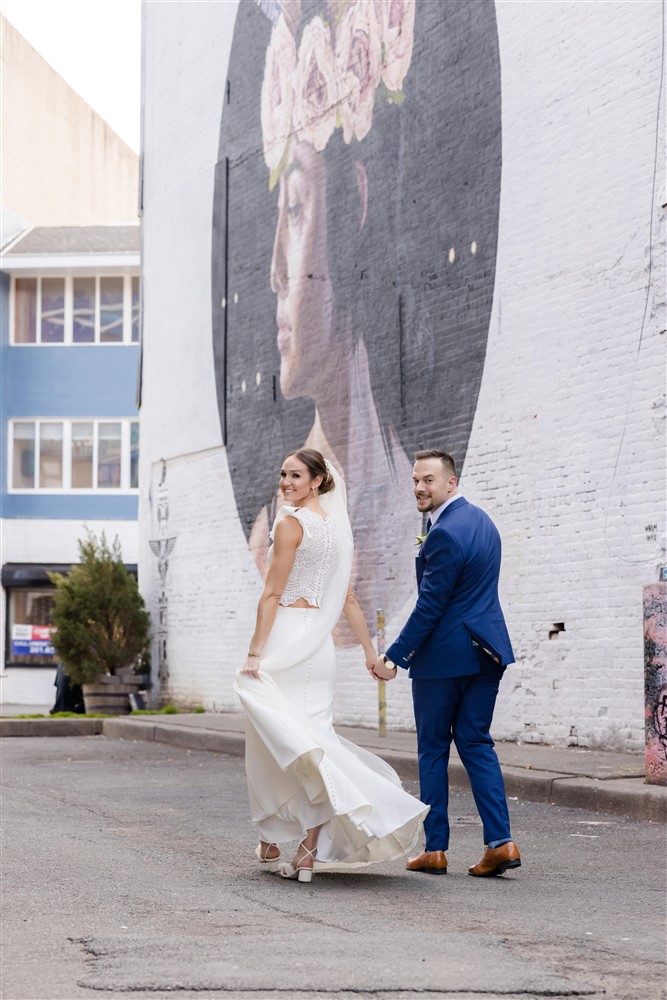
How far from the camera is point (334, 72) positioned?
17.7m

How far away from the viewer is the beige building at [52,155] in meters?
36.8

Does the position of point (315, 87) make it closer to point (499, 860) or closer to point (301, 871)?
point (499, 860)

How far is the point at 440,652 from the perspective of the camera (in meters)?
6.45

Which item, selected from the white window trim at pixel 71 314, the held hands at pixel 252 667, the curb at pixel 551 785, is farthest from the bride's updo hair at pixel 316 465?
the white window trim at pixel 71 314

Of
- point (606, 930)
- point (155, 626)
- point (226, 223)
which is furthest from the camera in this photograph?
point (155, 626)

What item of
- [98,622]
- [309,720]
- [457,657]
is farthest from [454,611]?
[98,622]

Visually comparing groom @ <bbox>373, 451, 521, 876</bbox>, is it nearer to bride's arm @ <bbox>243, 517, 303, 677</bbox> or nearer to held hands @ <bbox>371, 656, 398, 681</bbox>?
held hands @ <bbox>371, 656, 398, 681</bbox>

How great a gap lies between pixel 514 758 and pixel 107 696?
33.8 feet

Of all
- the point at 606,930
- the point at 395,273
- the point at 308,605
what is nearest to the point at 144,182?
the point at 395,273

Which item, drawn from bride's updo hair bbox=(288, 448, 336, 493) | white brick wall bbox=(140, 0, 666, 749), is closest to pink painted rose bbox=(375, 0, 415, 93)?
white brick wall bbox=(140, 0, 666, 749)

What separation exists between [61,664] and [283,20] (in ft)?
30.9

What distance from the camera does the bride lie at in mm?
6164

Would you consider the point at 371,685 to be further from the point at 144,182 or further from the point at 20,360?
the point at 20,360

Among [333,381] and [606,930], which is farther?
[333,381]
